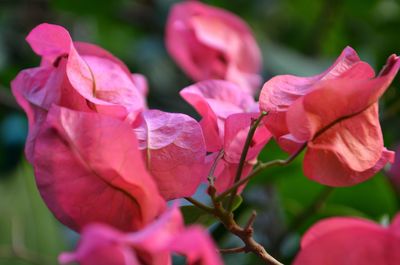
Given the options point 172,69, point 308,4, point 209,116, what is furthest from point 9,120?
point 209,116

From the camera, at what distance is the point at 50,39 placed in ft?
1.47

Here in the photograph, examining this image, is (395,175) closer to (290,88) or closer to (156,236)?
(290,88)

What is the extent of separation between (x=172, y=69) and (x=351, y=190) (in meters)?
0.53

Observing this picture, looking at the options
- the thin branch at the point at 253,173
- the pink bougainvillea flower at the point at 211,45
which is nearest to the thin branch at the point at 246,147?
the thin branch at the point at 253,173

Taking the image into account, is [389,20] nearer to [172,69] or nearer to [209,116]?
[172,69]

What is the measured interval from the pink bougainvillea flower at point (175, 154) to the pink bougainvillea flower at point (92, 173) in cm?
2

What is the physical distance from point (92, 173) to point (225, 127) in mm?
99

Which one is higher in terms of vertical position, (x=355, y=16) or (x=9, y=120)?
(x=355, y=16)

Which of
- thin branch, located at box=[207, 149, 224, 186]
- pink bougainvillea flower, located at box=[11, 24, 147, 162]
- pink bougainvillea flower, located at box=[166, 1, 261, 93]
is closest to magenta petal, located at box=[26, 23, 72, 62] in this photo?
pink bougainvillea flower, located at box=[11, 24, 147, 162]

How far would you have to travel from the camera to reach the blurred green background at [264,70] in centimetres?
77

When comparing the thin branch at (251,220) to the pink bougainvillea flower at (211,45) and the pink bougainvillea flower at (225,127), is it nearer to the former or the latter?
the pink bougainvillea flower at (225,127)

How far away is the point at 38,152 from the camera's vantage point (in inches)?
14.9

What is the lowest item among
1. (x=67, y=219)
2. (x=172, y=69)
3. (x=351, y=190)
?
(x=172, y=69)

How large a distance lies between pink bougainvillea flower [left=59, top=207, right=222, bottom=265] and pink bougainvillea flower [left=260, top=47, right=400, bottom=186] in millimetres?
135
